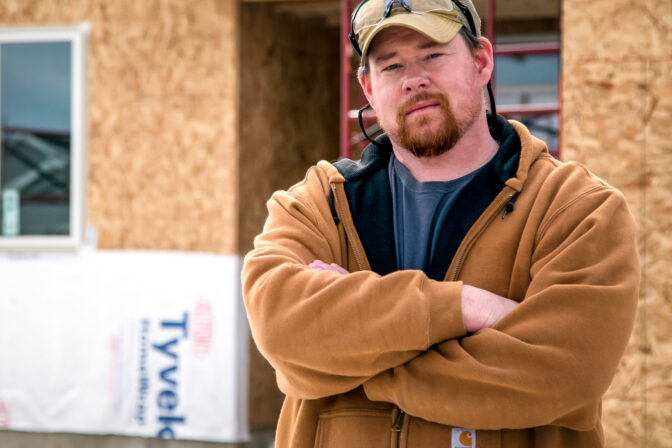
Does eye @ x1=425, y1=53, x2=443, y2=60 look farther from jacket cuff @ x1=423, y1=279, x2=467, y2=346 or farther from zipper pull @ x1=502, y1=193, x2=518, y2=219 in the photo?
jacket cuff @ x1=423, y1=279, x2=467, y2=346

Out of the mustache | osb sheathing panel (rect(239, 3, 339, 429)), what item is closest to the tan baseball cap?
the mustache

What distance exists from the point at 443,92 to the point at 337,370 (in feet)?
2.39

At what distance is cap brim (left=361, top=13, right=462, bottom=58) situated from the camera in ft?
7.11

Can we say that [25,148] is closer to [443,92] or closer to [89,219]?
[89,219]

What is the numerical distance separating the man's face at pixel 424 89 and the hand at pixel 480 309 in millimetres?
392

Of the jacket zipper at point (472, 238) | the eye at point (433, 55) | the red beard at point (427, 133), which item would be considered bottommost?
the jacket zipper at point (472, 238)

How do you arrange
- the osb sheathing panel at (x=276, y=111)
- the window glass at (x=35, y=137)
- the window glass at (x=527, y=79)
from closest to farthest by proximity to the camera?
the osb sheathing panel at (x=276, y=111), the window glass at (x=35, y=137), the window glass at (x=527, y=79)

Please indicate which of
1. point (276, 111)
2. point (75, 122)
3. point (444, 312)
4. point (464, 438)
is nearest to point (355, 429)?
point (464, 438)

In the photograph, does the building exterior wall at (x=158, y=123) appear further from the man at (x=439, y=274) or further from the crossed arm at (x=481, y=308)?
the crossed arm at (x=481, y=308)

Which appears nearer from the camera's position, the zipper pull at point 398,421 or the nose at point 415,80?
the zipper pull at point 398,421

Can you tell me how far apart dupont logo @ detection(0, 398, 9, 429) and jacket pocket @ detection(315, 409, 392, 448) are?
5.72m

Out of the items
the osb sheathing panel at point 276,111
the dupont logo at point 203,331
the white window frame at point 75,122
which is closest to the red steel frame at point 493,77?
the osb sheathing panel at point 276,111

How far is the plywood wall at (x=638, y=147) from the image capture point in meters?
5.72

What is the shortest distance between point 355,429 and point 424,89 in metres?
0.84
